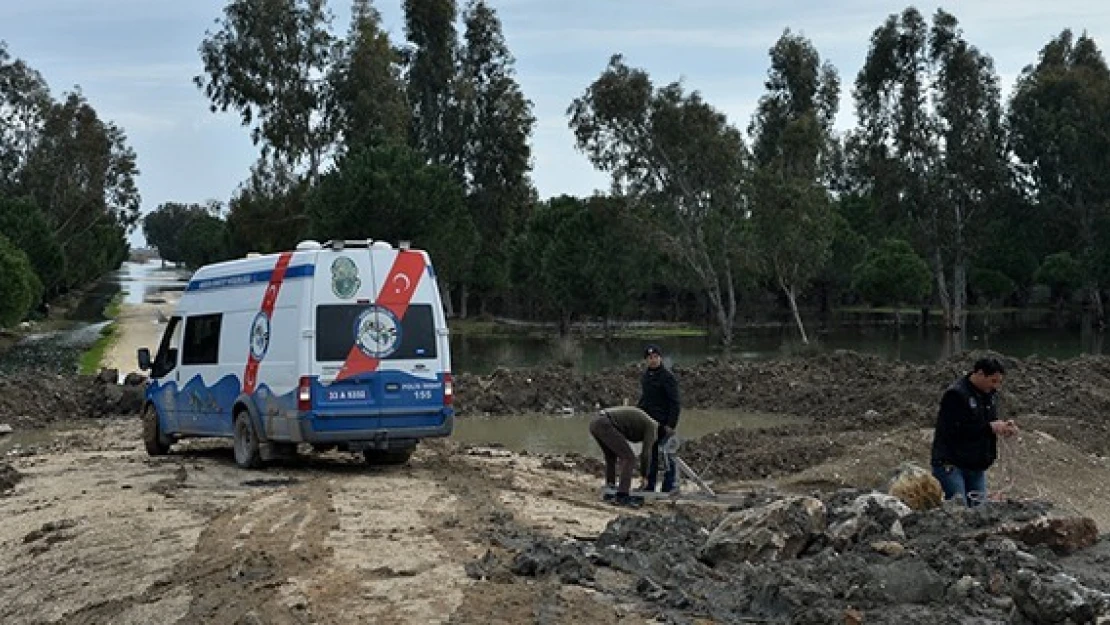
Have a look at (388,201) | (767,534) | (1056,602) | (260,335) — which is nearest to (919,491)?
(767,534)

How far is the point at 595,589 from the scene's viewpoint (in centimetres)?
871

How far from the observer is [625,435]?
14.4 m

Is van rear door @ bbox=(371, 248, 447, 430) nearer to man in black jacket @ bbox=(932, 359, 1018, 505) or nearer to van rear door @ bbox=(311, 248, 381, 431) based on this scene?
van rear door @ bbox=(311, 248, 381, 431)

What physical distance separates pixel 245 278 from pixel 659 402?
6048 mm

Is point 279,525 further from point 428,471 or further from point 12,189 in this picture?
point 12,189

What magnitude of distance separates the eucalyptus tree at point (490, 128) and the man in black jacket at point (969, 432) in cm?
6810

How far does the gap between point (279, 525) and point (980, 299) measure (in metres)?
91.9

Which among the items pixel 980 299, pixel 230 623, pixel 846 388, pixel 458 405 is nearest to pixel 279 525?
pixel 230 623

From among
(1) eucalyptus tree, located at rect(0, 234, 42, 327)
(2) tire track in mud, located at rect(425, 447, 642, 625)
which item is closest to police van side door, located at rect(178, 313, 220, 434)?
(2) tire track in mud, located at rect(425, 447, 642, 625)

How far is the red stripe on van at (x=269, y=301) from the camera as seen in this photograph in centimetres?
1612

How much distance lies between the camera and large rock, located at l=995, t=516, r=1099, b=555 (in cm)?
959

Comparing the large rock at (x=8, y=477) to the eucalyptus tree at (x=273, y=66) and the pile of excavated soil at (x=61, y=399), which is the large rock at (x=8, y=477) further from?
the eucalyptus tree at (x=273, y=66)

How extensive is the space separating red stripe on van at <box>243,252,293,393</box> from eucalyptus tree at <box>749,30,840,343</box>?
4341cm

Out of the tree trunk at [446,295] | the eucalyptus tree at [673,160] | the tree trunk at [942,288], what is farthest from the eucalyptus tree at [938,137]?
the tree trunk at [446,295]
